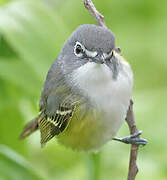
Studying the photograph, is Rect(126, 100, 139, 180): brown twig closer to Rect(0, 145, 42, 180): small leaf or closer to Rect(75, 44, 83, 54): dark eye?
Rect(75, 44, 83, 54): dark eye

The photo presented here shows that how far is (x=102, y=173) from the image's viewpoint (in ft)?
18.9

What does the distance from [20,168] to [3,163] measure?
0.15 meters

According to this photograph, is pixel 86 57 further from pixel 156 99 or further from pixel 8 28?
pixel 156 99

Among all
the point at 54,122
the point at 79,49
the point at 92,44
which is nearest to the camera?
the point at 92,44

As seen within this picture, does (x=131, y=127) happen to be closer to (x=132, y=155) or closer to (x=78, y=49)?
(x=132, y=155)

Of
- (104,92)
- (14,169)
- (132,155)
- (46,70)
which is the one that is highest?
(46,70)

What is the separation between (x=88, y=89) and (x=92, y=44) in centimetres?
41

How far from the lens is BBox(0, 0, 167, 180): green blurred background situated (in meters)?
5.25

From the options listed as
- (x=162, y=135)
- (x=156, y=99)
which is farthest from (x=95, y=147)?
(x=156, y=99)

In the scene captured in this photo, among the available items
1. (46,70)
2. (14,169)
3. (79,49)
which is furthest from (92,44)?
(14,169)

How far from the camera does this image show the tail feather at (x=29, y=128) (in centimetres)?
562

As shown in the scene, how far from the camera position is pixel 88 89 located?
475cm

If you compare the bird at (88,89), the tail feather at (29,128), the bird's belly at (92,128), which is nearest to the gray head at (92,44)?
the bird at (88,89)

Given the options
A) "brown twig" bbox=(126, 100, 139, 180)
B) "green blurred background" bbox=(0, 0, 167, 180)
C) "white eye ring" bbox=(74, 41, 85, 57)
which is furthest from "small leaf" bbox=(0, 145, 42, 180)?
"white eye ring" bbox=(74, 41, 85, 57)
